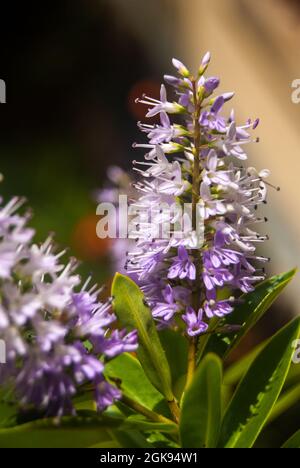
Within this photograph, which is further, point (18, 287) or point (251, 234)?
point (251, 234)

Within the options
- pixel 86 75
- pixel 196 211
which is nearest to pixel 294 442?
pixel 196 211

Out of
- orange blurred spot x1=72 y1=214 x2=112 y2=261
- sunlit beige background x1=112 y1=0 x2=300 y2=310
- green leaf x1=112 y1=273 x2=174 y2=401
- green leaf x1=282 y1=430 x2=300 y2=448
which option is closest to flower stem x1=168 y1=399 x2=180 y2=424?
green leaf x1=112 y1=273 x2=174 y2=401

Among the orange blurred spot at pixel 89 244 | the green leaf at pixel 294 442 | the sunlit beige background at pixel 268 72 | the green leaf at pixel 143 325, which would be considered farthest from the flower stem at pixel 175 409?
the orange blurred spot at pixel 89 244

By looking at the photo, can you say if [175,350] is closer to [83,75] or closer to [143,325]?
[143,325]

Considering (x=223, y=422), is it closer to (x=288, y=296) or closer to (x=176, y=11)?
(x=288, y=296)

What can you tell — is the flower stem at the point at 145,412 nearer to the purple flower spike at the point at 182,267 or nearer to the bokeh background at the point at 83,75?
the purple flower spike at the point at 182,267

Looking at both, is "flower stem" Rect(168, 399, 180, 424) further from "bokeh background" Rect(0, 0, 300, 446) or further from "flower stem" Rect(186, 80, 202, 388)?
"bokeh background" Rect(0, 0, 300, 446)
